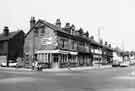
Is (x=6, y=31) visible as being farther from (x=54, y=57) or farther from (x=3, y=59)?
(x=54, y=57)

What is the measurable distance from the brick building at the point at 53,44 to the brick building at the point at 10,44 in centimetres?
706

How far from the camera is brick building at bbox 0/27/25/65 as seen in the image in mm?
43844

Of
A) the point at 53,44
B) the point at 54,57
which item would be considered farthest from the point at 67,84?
the point at 53,44

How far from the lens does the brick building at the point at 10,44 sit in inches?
1726

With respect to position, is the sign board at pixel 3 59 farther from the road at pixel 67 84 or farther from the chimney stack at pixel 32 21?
the road at pixel 67 84

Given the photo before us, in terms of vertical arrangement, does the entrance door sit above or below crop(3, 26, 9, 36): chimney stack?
below

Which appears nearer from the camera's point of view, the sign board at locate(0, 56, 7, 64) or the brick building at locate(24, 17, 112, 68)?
the brick building at locate(24, 17, 112, 68)

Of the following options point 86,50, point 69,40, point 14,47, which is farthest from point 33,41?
point 86,50

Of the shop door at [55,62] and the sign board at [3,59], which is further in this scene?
the sign board at [3,59]


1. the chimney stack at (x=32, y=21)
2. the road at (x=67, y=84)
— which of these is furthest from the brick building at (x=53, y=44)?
the road at (x=67, y=84)

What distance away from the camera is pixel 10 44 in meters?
44.8

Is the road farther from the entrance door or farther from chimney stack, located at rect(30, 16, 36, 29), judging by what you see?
chimney stack, located at rect(30, 16, 36, 29)

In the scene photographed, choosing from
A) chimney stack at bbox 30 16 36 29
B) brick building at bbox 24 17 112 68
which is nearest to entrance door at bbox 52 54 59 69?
brick building at bbox 24 17 112 68

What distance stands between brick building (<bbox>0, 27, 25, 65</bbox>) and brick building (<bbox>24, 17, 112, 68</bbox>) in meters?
7.06
